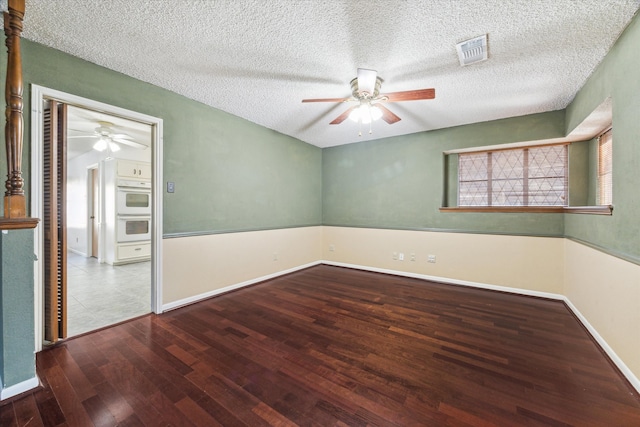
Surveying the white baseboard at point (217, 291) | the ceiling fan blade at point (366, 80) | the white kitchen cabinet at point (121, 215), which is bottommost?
the white baseboard at point (217, 291)

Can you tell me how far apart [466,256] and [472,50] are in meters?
2.83

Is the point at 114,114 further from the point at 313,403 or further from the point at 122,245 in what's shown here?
the point at 122,245

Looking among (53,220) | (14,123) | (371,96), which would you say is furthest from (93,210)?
(371,96)

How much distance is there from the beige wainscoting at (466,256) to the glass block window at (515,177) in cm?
58

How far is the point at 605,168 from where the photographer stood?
2.93 metres

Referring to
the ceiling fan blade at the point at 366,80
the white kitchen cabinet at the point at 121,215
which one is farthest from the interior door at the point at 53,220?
the white kitchen cabinet at the point at 121,215

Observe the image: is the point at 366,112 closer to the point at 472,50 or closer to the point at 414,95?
the point at 414,95

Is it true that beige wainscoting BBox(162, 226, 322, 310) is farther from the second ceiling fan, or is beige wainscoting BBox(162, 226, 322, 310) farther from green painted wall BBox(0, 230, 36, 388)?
the second ceiling fan

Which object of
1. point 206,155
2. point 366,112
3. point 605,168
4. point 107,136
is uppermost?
point 107,136

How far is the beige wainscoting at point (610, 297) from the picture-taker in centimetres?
174

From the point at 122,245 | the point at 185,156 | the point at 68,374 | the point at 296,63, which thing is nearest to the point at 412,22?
the point at 296,63

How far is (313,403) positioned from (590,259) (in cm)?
294

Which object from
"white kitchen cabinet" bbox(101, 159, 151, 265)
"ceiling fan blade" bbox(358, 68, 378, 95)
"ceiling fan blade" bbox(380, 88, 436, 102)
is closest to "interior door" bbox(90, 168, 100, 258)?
"white kitchen cabinet" bbox(101, 159, 151, 265)

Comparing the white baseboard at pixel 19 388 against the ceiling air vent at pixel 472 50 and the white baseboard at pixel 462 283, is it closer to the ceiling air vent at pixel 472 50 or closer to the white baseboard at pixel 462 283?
the ceiling air vent at pixel 472 50
